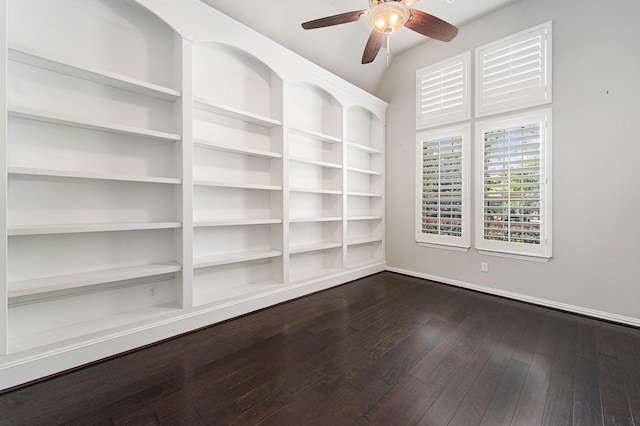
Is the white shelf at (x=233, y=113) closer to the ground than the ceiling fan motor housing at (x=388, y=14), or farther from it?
closer to the ground

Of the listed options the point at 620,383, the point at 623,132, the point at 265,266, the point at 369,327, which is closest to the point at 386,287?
the point at 369,327

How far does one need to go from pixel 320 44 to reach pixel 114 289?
365 cm

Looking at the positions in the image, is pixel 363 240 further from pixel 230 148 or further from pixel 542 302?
pixel 230 148

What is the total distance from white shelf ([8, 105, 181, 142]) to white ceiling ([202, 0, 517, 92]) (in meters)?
1.51

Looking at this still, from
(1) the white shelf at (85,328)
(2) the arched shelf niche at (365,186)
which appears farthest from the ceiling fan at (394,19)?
(1) the white shelf at (85,328)

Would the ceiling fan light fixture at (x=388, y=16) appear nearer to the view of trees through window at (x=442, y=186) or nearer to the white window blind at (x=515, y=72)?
the white window blind at (x=515, y=72)

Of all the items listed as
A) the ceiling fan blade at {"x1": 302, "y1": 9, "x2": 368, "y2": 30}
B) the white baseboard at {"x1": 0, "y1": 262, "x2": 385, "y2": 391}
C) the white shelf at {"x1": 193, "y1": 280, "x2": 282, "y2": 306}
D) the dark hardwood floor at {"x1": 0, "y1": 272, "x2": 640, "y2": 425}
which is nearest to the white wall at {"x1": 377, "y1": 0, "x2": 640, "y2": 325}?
the dark hardwood floor at {"x1": 0, "y1": 272, "x2": 640, "y2": 425}

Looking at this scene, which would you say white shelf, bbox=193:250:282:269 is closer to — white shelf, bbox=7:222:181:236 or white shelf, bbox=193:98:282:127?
white shelf, bbox=7:222:181:236

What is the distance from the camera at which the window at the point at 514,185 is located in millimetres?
2992

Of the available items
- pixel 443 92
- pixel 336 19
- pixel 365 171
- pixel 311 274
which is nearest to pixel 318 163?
pixel 365 171

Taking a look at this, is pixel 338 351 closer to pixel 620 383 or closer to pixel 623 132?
pixel 620 383

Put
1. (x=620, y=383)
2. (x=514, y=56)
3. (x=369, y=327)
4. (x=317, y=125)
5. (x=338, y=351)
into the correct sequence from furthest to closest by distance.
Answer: (x=317, y=125) < (x=514, y=56) < (x=369, y=327) < (x=338, y=351) < (x=620, y=383)

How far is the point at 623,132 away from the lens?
8.43ft

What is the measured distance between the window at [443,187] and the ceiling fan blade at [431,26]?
1697 millimetres
